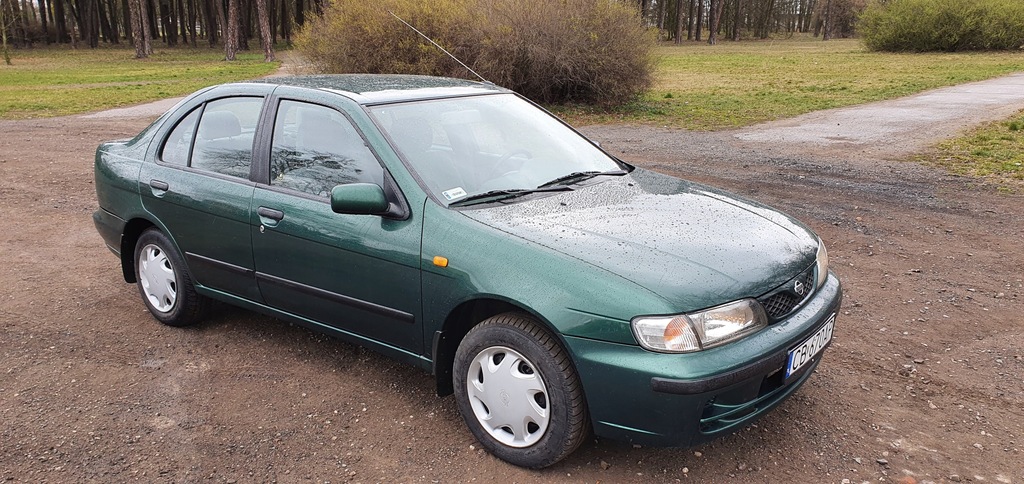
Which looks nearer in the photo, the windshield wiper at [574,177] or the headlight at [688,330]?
the headlight at [688,330]

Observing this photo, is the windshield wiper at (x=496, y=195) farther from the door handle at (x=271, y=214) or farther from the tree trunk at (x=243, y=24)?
the tree trunk at (x=243, y=24)

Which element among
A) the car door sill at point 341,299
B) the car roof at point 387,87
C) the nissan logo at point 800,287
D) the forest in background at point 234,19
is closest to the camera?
the nissan logo at point 800,287

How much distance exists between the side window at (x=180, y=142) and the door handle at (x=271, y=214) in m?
0.87

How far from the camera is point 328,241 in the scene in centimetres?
349

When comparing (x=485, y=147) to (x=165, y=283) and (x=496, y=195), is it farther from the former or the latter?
(x=165, y=283)

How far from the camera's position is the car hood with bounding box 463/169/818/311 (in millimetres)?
2787

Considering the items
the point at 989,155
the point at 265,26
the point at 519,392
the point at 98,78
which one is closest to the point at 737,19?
the point at 265,26

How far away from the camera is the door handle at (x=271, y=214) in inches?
145

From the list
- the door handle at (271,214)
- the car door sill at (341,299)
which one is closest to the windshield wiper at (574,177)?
the car door sill at (341,299)

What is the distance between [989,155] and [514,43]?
31.5ft

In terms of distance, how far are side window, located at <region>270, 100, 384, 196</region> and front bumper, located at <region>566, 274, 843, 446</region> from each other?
1417 millimetres

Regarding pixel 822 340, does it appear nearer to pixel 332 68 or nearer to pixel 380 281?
pixel 380 281

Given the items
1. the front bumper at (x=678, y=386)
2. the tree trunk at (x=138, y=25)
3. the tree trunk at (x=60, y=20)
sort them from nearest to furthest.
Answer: the front bumper at (x=678, y=386)
the tree trunk at (x=138, y=25)
the tree trunk at (x=60, y=20)

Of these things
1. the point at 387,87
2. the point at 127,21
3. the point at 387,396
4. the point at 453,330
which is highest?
the point at 127,21
